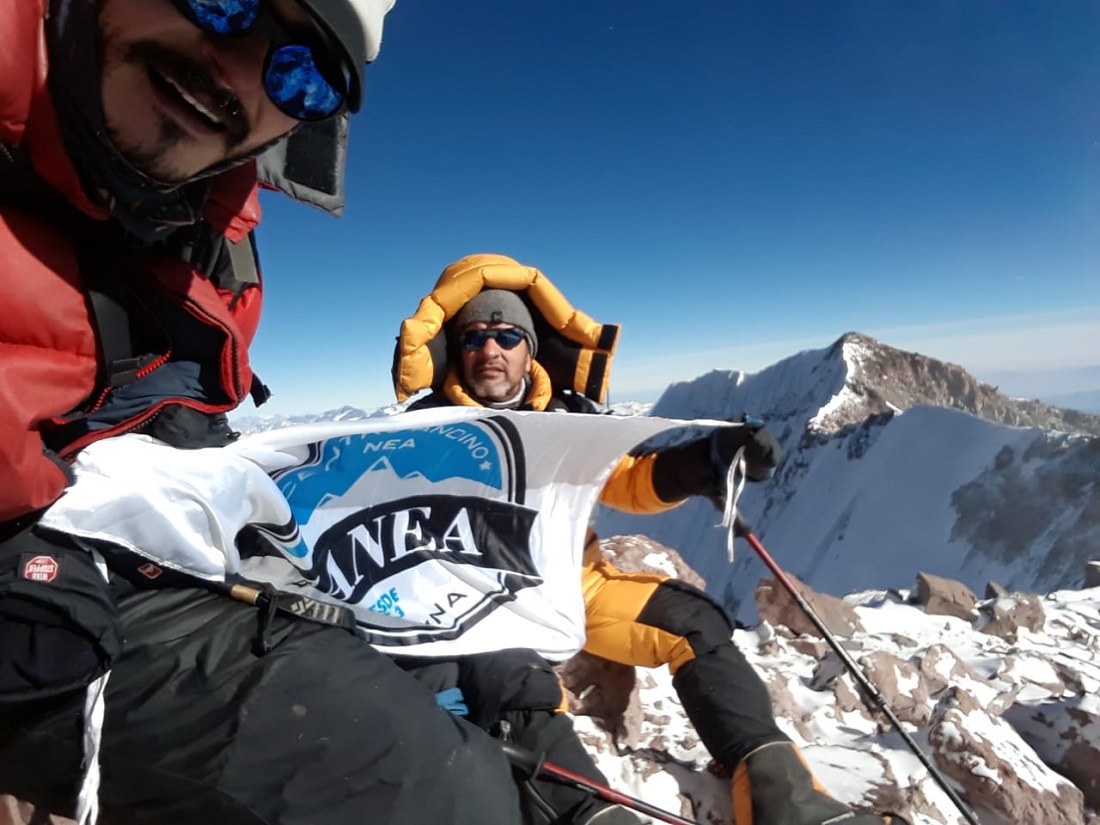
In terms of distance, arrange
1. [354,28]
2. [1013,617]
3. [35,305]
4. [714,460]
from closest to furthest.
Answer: [354,28] → [35,305] → [714,460] → [1013,617]

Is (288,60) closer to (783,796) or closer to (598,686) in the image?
(783,796)

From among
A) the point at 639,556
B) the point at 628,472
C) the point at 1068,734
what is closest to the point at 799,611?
the point at 639,556

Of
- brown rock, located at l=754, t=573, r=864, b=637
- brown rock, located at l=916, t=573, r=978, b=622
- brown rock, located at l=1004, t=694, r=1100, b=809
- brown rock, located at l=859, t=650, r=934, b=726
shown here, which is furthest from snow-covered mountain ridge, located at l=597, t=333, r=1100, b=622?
brown rock, located at l=1004, t=694, r=1100, b=809

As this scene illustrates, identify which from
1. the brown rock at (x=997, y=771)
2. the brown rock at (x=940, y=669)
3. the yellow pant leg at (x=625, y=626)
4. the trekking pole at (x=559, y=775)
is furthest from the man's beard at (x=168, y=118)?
the brown rock at (x=940, y=669)

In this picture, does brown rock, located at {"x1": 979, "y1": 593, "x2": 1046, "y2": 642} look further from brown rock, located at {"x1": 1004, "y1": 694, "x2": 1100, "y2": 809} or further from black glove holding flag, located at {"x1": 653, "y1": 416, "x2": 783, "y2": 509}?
black glove holding flag, located at {"x1": 653, "y1": 416, "x2": 783, "y2": 509}

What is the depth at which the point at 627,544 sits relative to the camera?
5391 millimetres

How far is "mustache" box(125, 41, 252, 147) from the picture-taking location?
52.6 inches

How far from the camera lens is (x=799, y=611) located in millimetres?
5043

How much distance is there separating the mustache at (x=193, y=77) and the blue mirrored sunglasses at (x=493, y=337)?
9.13ft

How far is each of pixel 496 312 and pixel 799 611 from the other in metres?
3.75

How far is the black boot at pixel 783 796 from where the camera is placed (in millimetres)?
2236

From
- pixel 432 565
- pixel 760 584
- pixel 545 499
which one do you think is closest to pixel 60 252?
pixel 432 565

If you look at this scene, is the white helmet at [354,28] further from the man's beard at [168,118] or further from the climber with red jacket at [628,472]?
the climber with red jacket at [628,472]

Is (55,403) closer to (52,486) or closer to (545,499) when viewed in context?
(52,486)
